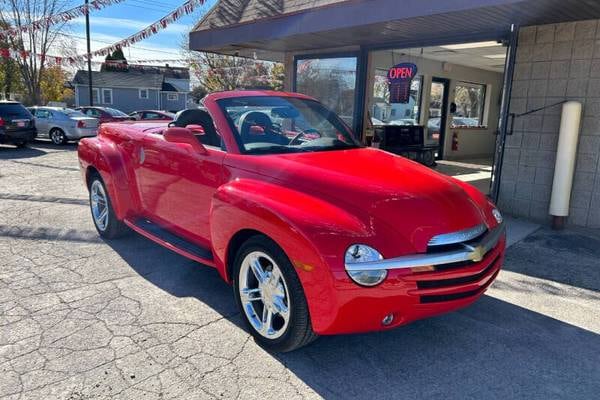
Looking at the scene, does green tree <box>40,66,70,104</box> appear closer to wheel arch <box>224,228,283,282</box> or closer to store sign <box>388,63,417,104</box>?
store sign <box>388,63,417,104</box>

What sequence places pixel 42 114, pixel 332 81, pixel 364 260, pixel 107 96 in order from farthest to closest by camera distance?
pixel 107 96, pixel 42 114, pixel 332 81, pixel 364 260

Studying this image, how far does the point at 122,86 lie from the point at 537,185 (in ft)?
145

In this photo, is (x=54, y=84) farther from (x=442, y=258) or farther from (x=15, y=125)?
(x=442, y=258)

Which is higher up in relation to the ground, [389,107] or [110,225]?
[389,107]

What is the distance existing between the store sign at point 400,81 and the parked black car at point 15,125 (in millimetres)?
11645

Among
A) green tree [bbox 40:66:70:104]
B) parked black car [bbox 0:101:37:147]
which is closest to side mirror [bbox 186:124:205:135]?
parked black car [bbox 0:101:37:147]

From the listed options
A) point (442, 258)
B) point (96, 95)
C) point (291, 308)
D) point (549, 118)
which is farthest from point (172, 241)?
point (96, 95)

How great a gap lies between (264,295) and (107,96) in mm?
45448

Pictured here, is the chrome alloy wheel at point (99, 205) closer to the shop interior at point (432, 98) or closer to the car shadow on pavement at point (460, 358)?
the car shadow on pavement at point (460, 358)

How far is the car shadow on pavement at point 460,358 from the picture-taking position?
2674mm

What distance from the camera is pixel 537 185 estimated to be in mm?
6422

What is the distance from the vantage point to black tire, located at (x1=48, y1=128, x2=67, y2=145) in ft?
54.9

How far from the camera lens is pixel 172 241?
3.96 metres

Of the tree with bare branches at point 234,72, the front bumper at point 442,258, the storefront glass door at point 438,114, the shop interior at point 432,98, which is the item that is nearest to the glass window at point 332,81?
the shop interior at point 432,98
